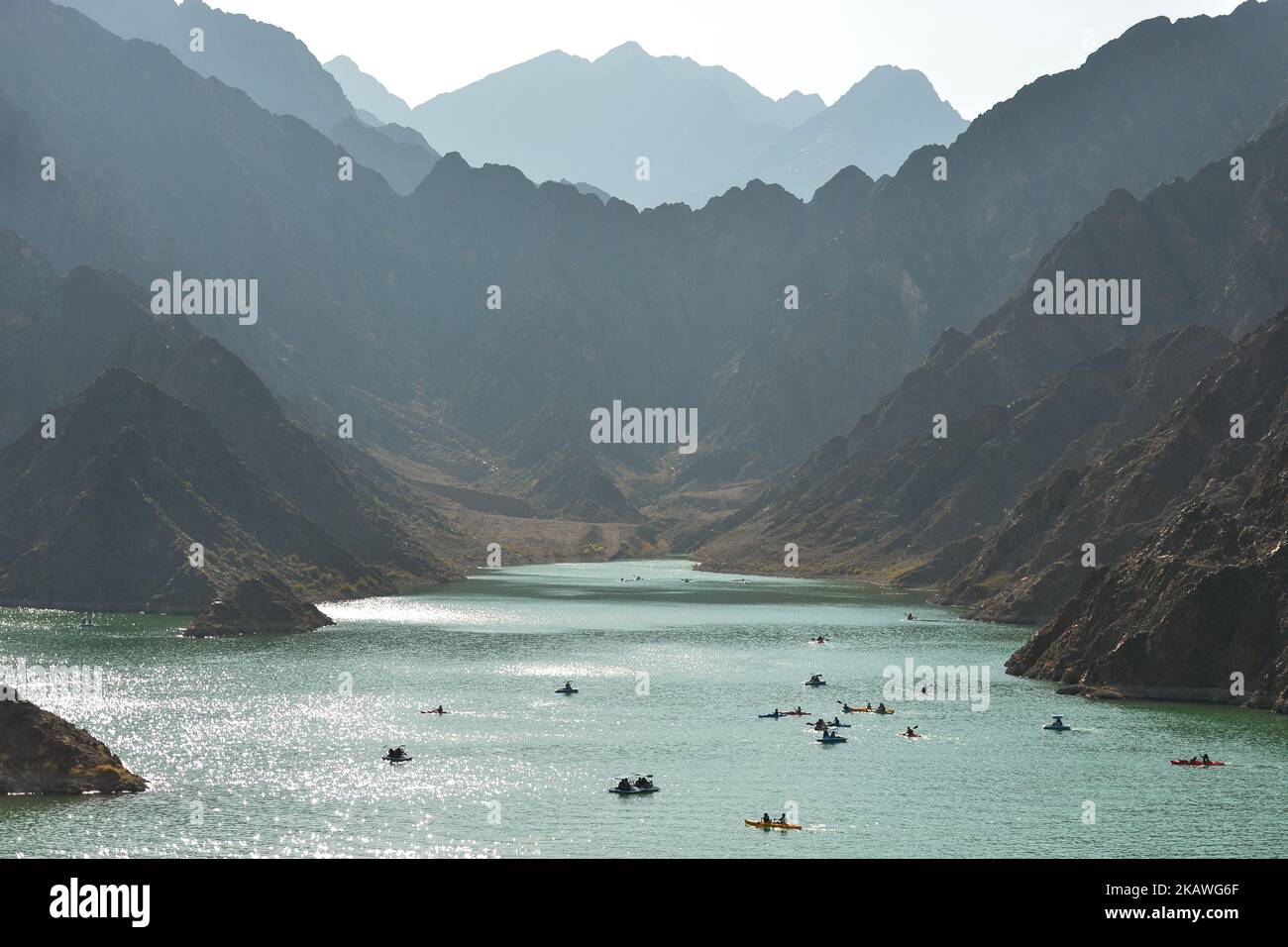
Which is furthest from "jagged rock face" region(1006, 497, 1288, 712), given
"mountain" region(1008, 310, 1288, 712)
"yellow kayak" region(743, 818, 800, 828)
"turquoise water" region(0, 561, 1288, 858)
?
"yellow kayak" region(743, 818, 800, 828)

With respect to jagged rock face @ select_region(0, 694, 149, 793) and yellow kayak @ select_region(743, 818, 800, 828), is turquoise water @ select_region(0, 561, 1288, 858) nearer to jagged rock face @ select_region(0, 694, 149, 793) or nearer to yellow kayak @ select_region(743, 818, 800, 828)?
yellow kayak @ select_region(743, 818, 800, 828)

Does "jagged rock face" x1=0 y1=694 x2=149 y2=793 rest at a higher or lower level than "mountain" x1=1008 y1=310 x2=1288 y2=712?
lower

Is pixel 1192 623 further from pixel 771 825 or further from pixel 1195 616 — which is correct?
pixel 771 825

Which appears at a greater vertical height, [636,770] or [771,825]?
[636,770]

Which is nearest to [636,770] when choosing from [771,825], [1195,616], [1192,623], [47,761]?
[771,825]

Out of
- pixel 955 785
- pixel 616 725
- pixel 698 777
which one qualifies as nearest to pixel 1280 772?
pixel 955 785

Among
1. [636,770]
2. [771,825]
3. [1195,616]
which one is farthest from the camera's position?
[1195,616]

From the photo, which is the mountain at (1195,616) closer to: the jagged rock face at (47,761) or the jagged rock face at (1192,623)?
the jagged rock face at (1192,623)

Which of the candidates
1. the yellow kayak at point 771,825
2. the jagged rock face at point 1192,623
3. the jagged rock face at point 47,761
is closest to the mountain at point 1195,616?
the jagged rock face at point 1192,623
